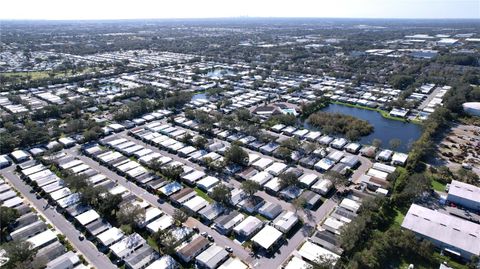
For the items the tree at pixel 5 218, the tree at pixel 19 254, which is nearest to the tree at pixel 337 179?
the tree at pixel 19 254

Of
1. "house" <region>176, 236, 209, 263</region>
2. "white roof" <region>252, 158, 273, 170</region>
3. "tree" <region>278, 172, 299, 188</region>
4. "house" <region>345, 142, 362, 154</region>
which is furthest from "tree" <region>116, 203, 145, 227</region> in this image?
"house" <region>345, 142, 362, 154</region>

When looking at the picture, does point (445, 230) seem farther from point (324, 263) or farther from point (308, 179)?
point (308, 179)

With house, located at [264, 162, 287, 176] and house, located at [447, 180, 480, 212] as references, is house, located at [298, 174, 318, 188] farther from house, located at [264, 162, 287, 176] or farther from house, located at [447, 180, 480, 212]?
house, located at [447, 180, 480, 212]

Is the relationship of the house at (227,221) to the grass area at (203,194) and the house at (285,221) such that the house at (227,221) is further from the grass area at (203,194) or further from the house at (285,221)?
the grass area at (203,194)

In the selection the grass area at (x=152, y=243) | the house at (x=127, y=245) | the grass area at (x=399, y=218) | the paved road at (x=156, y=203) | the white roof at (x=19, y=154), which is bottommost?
the grass area at (x=152, y=243)

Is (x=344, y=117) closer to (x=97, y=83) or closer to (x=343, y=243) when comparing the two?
(x=343, y=243)

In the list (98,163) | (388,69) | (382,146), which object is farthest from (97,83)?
(388,69)
